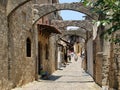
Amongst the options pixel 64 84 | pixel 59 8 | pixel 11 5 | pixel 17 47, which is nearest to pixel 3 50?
pixel 11 5

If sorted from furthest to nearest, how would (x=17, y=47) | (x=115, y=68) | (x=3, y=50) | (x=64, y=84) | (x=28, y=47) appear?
(x=28, y=47) < (x=64, y=84) < (x=17, y=47) < (x=3, y=50) < (x=115, y=68)

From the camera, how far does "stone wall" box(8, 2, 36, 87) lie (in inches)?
501

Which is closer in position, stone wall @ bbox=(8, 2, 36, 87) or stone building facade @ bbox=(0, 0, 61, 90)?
stone building facade @ bbox=(0, 0, 61, 90)

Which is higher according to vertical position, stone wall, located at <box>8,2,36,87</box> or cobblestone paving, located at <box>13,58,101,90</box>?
stone wall, located at <box>8,2,36,87</box>

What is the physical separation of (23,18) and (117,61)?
6023 mm

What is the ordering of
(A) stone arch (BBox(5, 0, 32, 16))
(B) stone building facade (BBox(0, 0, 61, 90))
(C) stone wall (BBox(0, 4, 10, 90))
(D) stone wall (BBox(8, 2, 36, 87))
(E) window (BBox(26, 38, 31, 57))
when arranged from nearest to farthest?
(C) stone wall (BBox(0, 4, 10, 90)) → (B) stone building facade (BBox(0, 0, 61, 90)) → (A) stone arch (BBox(5, 0, 32, 16)) → (D) stone wall (BBox(8, 2, 36, 87)) → (E) window (BBox(26, 38, 31, 57))

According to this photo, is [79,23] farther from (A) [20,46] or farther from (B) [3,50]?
(B) [3,50]

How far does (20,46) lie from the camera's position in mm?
14242

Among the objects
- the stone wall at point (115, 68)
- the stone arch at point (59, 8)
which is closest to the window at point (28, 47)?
the stone arch at point (59, 8)

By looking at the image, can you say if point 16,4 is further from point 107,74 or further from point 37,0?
point 37,0

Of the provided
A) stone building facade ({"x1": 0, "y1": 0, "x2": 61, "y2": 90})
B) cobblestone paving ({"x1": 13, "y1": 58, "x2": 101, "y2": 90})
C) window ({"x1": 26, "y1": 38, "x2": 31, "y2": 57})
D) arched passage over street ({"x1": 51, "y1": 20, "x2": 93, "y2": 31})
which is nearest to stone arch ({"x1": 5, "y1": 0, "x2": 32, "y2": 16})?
stone building facade ({"x1": 0, "y1": 0, "x2": 61, "y2": 90})

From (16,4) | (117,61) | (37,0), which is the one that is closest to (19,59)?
(16,4)

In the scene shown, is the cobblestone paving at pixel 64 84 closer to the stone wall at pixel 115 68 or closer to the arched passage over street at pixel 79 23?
the stone wall at pixel 115 68

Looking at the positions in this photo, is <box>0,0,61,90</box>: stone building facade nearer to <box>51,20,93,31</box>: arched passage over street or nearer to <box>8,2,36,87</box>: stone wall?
<box>8,2,36,87</box>: stone wall
